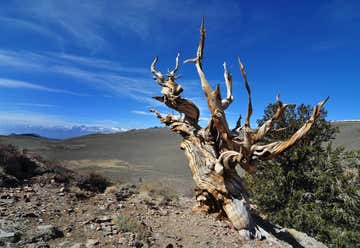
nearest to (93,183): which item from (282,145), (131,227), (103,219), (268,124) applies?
(103,219)

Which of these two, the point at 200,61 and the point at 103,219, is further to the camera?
the point at 200,61

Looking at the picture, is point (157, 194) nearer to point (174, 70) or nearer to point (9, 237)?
point (174, 70)

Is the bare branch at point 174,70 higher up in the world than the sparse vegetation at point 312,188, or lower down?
higher up

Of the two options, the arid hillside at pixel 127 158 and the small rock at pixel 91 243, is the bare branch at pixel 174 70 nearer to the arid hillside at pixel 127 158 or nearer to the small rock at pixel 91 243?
the small rock at pixel 91 243

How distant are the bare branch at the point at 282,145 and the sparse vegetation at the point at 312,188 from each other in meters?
3.24

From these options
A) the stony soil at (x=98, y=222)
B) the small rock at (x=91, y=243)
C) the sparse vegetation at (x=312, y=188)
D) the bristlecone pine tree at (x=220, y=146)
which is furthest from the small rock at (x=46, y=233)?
the sparse vegetation at (x=312, y=188)

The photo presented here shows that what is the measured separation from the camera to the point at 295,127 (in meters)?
9.48

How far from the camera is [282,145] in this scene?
5.95 metres

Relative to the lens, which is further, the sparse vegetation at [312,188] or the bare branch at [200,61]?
the sparse vegetation at [312,188]

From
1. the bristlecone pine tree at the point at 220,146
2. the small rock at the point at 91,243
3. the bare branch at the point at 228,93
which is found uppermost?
the bare branch at the point at 228,93

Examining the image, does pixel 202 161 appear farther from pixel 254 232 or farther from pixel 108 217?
pixel 108 217

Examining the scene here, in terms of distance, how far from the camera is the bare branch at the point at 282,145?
568cm

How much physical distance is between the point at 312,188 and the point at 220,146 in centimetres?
402

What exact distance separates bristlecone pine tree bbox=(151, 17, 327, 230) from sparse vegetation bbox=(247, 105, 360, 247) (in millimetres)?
2611
